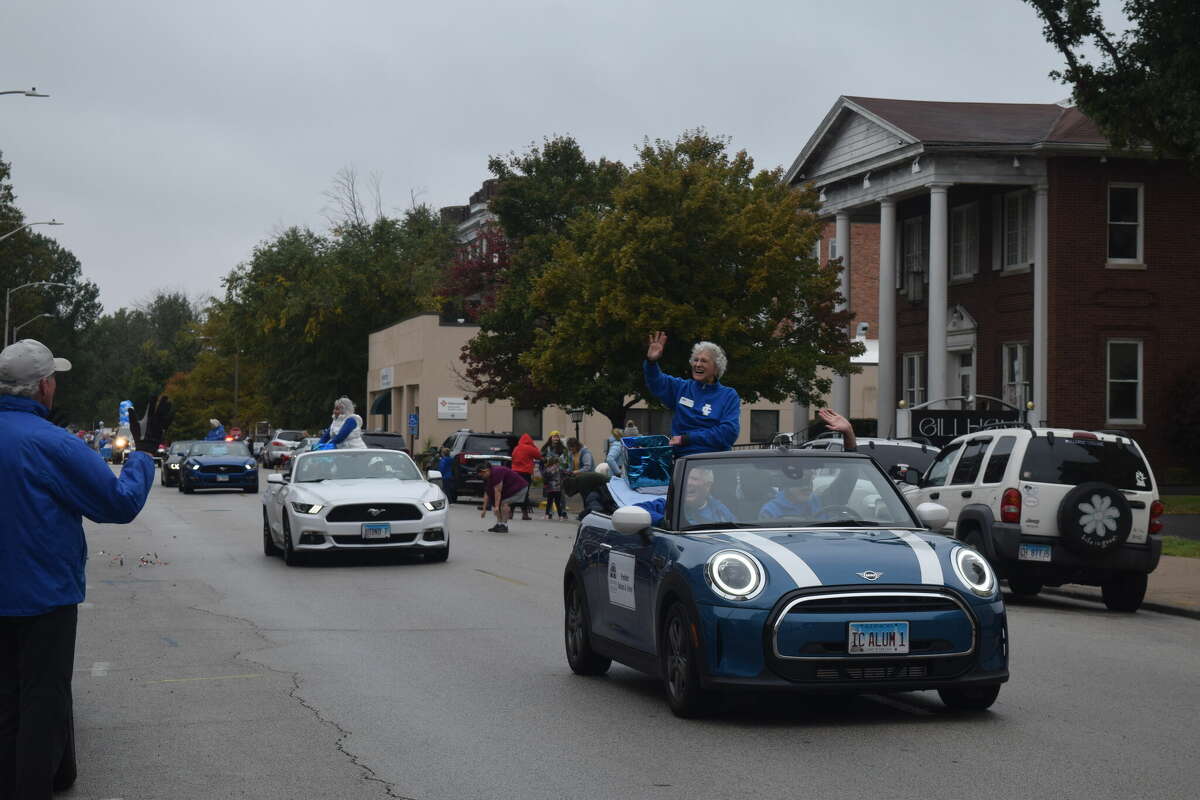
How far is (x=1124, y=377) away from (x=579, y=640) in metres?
32.2

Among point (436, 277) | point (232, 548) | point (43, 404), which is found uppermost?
point (436, 277)

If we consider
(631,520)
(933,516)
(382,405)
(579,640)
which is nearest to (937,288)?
(579,640)

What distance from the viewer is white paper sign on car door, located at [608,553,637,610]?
927 centimetres

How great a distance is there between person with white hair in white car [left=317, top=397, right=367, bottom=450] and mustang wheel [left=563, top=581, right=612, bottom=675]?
12.0m

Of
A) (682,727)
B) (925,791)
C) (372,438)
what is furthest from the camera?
(372,438)

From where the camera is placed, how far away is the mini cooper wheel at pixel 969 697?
8.55 metres

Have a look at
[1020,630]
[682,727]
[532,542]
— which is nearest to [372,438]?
[532,542]

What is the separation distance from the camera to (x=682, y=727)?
8398 mm

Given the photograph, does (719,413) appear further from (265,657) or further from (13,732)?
(13,732)

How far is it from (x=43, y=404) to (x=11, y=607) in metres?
0.85

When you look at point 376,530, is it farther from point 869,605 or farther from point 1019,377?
point 1019,377

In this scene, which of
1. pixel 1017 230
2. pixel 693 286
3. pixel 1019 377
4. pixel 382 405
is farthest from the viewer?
pixel 382 405

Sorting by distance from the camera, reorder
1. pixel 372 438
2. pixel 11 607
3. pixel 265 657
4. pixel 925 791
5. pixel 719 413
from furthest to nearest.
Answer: pixel 372 438
pixel 265 657
pixel 719 413
pixel 925 791
pixel 11 607

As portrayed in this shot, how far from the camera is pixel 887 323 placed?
43188 millimetres
